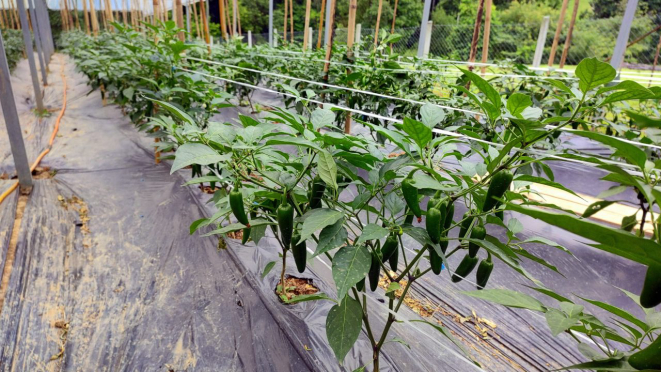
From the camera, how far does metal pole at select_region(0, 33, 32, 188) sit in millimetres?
2428

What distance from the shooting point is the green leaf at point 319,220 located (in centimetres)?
61

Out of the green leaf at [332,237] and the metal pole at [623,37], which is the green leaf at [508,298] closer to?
the green leaf at [332,237]

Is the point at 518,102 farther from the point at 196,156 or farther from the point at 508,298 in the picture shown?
the point at 196,156

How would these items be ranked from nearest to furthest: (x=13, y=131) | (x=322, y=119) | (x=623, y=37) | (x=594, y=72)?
(x=594, y=72) → (x=322, y=119) → (x=13, y=131) → (x=623, y=37)

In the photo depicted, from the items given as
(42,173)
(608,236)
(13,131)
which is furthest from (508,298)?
(42,173)

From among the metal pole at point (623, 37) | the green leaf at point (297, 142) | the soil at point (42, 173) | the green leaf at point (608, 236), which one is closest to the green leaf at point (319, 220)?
the green leaf at point (297, 142)

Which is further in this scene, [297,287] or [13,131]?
[13,131]

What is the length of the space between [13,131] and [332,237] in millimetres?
2677

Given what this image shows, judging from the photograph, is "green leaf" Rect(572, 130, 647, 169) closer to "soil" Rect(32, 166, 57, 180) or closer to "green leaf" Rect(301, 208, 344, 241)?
"green leaf" Rect(301, 208, 344, 241)

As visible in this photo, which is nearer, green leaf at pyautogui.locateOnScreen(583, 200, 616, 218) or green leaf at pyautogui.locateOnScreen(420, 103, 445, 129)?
green leaf at pyautogui.locateOnScreen(420, 103, 445, 129)

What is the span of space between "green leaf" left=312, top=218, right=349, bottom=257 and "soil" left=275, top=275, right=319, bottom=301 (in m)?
0.85

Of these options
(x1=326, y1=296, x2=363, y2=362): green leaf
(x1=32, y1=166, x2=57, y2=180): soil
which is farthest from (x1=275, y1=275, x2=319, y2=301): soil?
(x1=32, y1=166, x2=57, y2=180): soil

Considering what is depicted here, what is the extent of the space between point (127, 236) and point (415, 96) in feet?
5.64

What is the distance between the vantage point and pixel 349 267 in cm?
63
